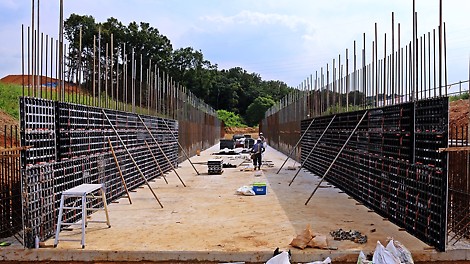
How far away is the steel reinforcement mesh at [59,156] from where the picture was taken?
5727 mm

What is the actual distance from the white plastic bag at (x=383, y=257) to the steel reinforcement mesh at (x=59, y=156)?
425 centimetres

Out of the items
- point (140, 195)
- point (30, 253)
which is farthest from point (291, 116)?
point (30, 253)

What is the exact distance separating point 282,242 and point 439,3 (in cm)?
386

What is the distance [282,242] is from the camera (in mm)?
6023

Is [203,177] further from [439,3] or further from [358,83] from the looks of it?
[439,3]

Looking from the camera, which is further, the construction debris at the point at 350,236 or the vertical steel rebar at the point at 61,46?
the vertical steel rebar at the point at 61,46

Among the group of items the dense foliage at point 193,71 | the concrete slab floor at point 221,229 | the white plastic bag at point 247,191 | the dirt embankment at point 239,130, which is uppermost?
the dense foliage at point 193,71

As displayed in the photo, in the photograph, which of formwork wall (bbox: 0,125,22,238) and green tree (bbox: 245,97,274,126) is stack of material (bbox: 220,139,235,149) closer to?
formwork wall (bbox: 0,125,22,238)

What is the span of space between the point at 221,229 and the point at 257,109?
56828 millimetres

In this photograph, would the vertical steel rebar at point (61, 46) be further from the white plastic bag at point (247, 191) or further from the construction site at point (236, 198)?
the white plastic bag at point (247, 191)

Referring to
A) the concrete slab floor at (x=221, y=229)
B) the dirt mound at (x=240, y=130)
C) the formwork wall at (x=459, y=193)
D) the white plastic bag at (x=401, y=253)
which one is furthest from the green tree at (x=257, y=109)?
the white plastic bag at (x=401, y=253)

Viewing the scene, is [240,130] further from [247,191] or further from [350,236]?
[350,236]

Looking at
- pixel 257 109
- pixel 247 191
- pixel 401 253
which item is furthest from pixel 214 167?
pixel 257 109

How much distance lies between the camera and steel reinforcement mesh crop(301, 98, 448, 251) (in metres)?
5.64
